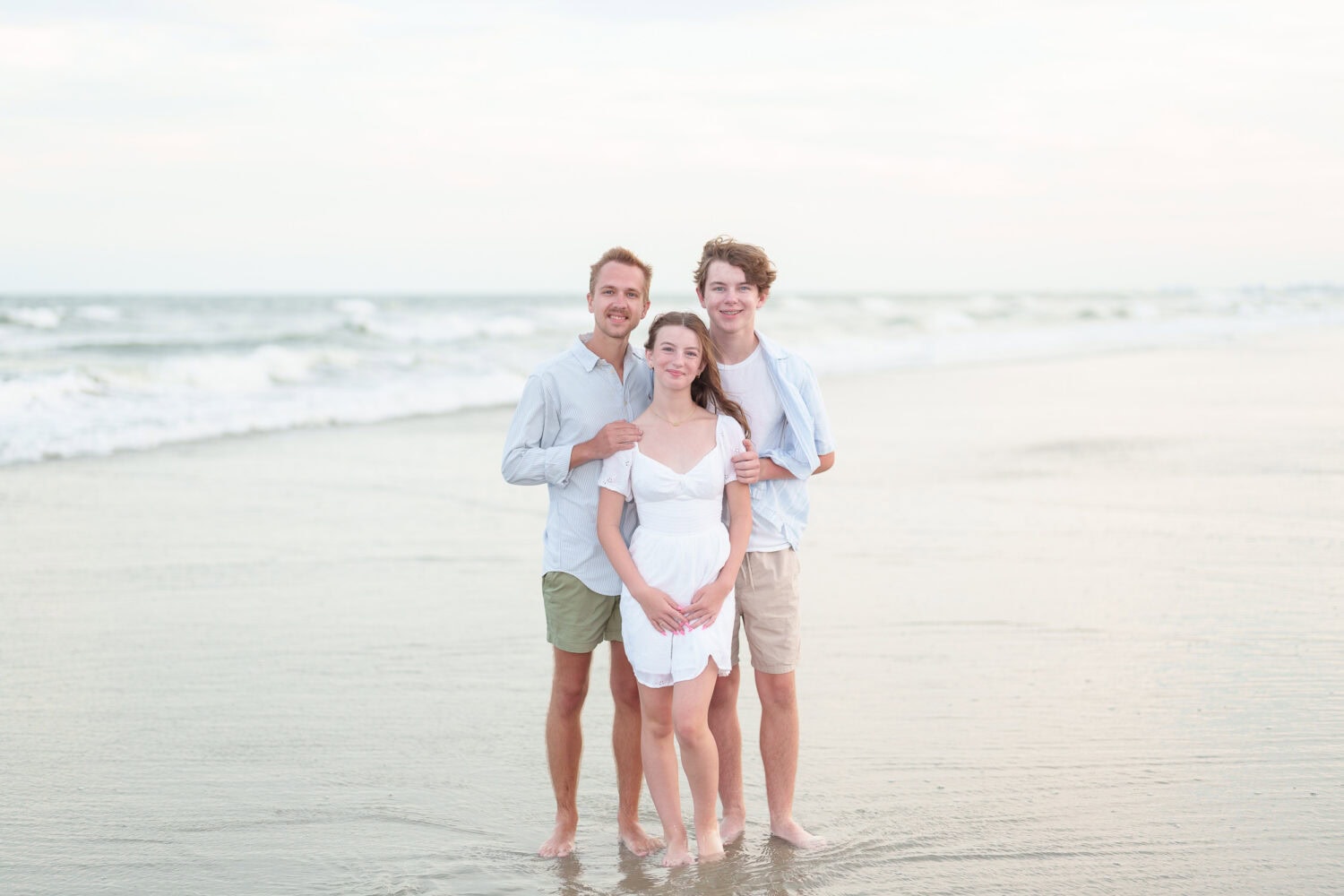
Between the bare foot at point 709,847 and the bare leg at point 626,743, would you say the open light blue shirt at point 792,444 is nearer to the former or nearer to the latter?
the bare leg at point 626,743

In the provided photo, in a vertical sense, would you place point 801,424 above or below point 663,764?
above

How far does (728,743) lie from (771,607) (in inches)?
18.2

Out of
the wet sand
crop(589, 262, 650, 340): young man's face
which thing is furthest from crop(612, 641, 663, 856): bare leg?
crop(589, 262, 650, 340): young man's face

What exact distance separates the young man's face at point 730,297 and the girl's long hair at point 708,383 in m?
0.07

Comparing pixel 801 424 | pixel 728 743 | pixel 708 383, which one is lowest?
pixel 728 743

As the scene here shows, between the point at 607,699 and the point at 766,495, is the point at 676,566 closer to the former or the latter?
the point at 766,495

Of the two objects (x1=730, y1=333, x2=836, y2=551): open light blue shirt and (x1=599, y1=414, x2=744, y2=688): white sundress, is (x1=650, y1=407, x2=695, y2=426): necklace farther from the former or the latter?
(x1=730, y1=333, x2=836, y2=551): open light blue shirt

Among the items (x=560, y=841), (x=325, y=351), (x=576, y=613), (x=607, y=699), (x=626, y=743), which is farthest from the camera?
(x=325, y=351)

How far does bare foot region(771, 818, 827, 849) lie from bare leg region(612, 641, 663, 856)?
14.8 inches

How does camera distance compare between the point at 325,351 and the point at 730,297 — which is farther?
the point at 325,351

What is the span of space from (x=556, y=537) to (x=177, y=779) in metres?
1.55

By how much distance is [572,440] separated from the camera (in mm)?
3834

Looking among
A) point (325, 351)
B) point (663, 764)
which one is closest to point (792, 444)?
point (663, 764)

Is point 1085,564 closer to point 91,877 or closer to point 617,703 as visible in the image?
point 617,703
